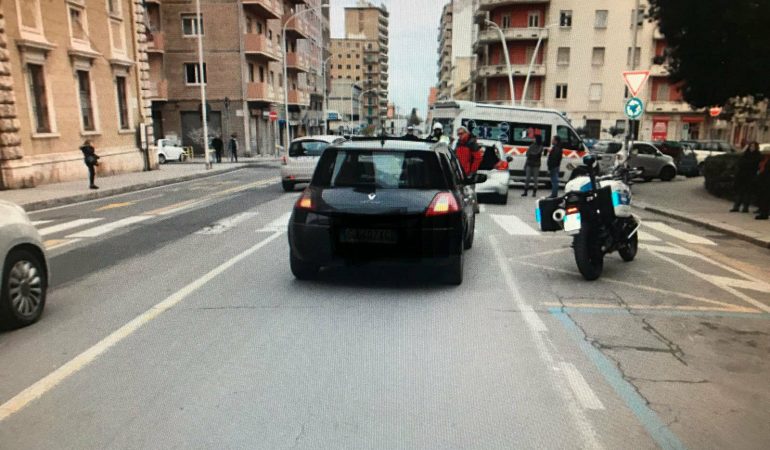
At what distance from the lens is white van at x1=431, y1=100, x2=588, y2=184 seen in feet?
66.7

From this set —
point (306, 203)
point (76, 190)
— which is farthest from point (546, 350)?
point (76, 190)

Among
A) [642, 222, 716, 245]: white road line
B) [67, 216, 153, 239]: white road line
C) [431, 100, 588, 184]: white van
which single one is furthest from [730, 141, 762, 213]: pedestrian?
[67, 216, 153, 239]: white road line

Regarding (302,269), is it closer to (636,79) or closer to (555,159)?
(555,159)

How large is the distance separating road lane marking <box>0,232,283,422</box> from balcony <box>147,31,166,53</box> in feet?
132

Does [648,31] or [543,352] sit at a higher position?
[648,31]

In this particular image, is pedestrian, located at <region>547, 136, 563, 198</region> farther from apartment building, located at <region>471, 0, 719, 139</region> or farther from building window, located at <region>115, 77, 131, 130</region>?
apartment building, located at <region>471, 0, 719, 139</region>

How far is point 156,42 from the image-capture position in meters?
42.8

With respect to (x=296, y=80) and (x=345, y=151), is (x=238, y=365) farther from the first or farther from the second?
(x=296, y=80)

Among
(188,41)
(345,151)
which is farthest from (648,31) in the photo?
(345,151)

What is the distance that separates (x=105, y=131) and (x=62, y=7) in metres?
5.31

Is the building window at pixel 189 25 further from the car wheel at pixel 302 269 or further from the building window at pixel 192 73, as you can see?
the car wheel at pixel 302 269

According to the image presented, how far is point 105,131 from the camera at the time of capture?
84.4 ft

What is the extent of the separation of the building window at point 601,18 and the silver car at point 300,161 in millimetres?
49360

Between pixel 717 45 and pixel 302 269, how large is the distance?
15625 millimetres
